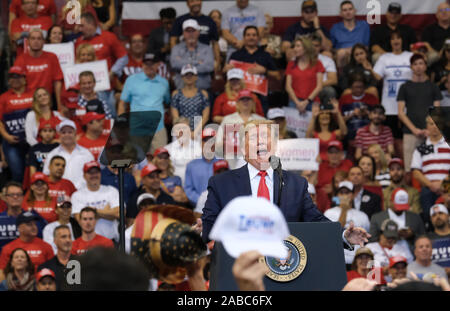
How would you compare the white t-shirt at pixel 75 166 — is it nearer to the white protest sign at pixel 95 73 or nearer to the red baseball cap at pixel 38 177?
the red baseball cap at pixel 38 177

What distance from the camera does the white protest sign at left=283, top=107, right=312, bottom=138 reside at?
10773 mm

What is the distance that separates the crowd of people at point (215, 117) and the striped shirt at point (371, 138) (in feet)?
0.04

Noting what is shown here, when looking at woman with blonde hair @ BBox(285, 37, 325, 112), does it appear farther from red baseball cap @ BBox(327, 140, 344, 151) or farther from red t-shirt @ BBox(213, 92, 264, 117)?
red baseball cap @ BBox(327, 140, 344, 151)

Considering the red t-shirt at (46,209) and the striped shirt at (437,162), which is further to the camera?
the striped shirt at (437,162)

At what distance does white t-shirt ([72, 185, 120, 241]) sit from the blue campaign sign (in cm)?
308

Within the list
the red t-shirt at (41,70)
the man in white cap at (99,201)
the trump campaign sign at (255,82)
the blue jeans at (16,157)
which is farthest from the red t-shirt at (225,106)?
the blue jeans at (16,157)

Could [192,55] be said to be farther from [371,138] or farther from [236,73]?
[371,138]

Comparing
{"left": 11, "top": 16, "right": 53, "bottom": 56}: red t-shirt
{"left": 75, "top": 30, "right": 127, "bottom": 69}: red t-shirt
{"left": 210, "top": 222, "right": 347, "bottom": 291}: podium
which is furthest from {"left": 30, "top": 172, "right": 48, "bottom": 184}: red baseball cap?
{"left": 210, "top": 222, "right": 347, "bottom": 291}: podium

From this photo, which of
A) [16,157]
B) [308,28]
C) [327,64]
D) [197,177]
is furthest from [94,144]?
[308,28]

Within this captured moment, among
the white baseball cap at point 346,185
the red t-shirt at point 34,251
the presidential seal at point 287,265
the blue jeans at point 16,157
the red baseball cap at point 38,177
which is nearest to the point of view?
the presidential seal at point 287,265

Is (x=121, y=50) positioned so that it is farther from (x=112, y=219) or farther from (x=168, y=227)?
(x=168, y=227)

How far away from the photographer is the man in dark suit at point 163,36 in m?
11.7

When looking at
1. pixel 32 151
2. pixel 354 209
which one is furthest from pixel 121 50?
pixel 354 209
